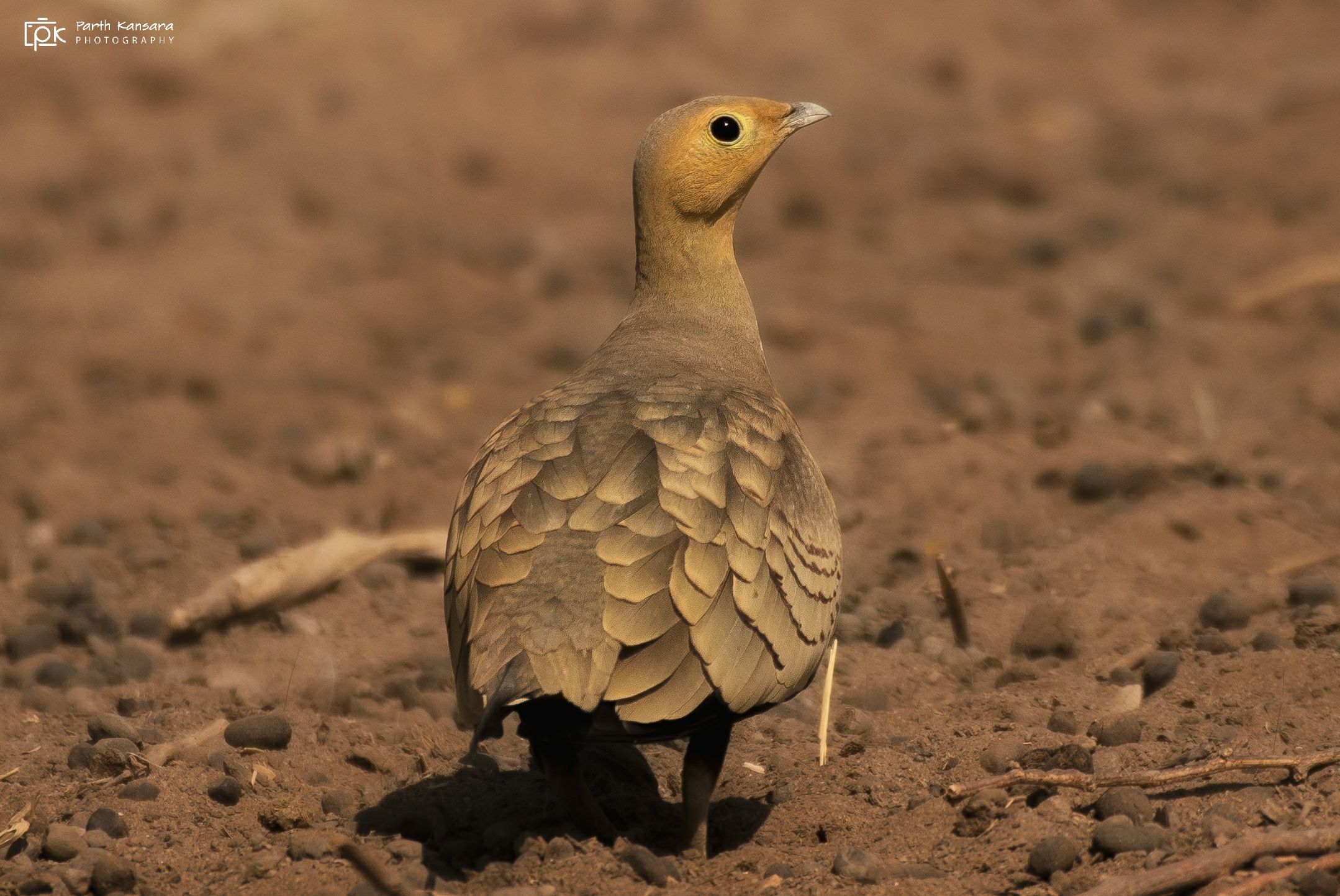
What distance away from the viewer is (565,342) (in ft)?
32.4

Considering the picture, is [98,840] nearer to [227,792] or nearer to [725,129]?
[227,792]

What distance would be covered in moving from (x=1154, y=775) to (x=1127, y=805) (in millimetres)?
119

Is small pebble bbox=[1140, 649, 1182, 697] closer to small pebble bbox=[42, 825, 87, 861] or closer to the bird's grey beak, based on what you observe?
Result: the bird's grey beak

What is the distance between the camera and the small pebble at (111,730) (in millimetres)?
5270

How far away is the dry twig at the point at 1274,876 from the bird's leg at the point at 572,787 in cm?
170

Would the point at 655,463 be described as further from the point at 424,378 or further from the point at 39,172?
the point at 39,172

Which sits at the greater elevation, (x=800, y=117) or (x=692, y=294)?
(x=800, y=117)

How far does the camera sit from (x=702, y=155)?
18.7ft

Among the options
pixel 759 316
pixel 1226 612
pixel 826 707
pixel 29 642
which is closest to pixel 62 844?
pixel 29 642

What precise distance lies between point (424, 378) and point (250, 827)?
532 centimetres

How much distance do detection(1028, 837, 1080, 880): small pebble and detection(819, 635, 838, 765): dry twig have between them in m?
1.04

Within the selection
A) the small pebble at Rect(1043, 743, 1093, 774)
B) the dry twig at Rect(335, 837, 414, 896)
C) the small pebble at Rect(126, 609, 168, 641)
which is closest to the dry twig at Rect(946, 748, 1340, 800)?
the small pebble at Rect(1043, 743, 1093, 774)

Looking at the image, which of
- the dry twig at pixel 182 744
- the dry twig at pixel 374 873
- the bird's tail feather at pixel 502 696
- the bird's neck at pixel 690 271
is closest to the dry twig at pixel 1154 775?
the bird's tail feather at pixel 502 696

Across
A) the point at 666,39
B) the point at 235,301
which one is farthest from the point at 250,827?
the point at 666,39
